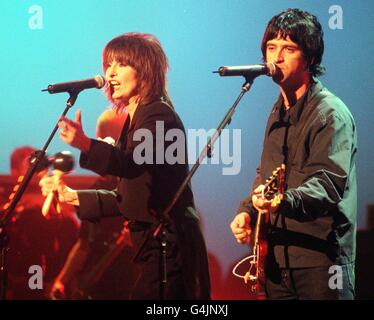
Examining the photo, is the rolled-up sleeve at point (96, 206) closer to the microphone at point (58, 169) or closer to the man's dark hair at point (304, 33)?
the microphone at point (58, 169)

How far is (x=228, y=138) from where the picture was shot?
2820mm

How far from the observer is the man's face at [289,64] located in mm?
2387

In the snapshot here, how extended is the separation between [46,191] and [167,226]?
708mm

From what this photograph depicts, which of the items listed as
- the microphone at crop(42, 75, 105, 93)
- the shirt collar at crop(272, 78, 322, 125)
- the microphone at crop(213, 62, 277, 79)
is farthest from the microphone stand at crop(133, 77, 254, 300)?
the microphone at crop(42, 75, 105, 93)

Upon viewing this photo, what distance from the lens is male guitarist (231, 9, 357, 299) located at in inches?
83.4

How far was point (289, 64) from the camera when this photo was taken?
238cm

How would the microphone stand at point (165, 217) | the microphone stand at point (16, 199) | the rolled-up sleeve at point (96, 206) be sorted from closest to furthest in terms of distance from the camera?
the microphone stand at point (165, 217), the microphone stand at point (16, 199), the rolled-up sleeve at point (96, 206)

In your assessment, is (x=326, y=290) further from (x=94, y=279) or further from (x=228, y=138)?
(x=94, y=279)

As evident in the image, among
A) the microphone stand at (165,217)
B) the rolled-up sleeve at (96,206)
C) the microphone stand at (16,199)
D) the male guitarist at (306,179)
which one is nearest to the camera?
the male guitarist at (306,179)

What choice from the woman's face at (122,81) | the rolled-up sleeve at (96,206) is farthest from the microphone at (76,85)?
the rolled-up sleeve at (96,206)

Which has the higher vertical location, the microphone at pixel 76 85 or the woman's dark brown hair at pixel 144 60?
the woman's dark brown hair at pixel 144 60

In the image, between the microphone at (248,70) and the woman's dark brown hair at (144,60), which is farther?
the woman's dark brown hair at (144,60)

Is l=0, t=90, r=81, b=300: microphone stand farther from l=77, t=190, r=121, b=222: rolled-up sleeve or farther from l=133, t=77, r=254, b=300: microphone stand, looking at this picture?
l=133, t=77, r=254, b=300: microphone stand
